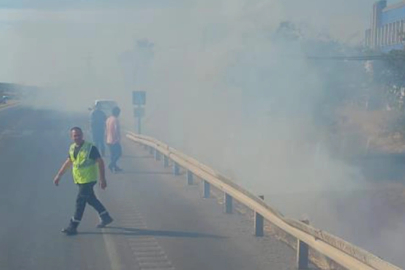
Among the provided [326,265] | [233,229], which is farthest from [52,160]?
[326,265]

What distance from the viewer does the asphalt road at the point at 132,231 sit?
23.5ft

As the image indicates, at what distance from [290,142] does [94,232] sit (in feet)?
38.3

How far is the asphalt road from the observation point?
23.5 feet

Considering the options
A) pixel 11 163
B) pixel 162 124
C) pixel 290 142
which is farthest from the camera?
pixel 162 124

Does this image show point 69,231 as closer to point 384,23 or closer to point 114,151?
point 114,151

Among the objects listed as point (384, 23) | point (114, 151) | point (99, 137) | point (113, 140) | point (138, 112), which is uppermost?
point (384, 23)

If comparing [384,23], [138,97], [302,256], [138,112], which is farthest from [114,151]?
[384,23]

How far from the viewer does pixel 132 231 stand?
868 centimetres

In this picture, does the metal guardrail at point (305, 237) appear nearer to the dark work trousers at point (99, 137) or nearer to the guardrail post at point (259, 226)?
the guardrail post at point (259, 226)

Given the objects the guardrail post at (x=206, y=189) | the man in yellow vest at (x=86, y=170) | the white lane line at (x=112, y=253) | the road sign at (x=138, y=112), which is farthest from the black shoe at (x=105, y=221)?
the road sign at (x=138, y=112)

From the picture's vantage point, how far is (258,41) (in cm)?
2314

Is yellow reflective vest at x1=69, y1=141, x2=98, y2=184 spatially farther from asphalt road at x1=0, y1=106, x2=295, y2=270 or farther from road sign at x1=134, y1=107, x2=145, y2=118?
road sign at x1=134, y1=107, x2=145, y2=118

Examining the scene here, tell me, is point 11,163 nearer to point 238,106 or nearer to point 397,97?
point 238,106

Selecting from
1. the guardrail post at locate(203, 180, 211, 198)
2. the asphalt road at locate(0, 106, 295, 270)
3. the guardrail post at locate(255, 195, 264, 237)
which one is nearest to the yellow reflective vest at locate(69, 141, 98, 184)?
the asphalt road at locate(0, 106, 295, 270)
